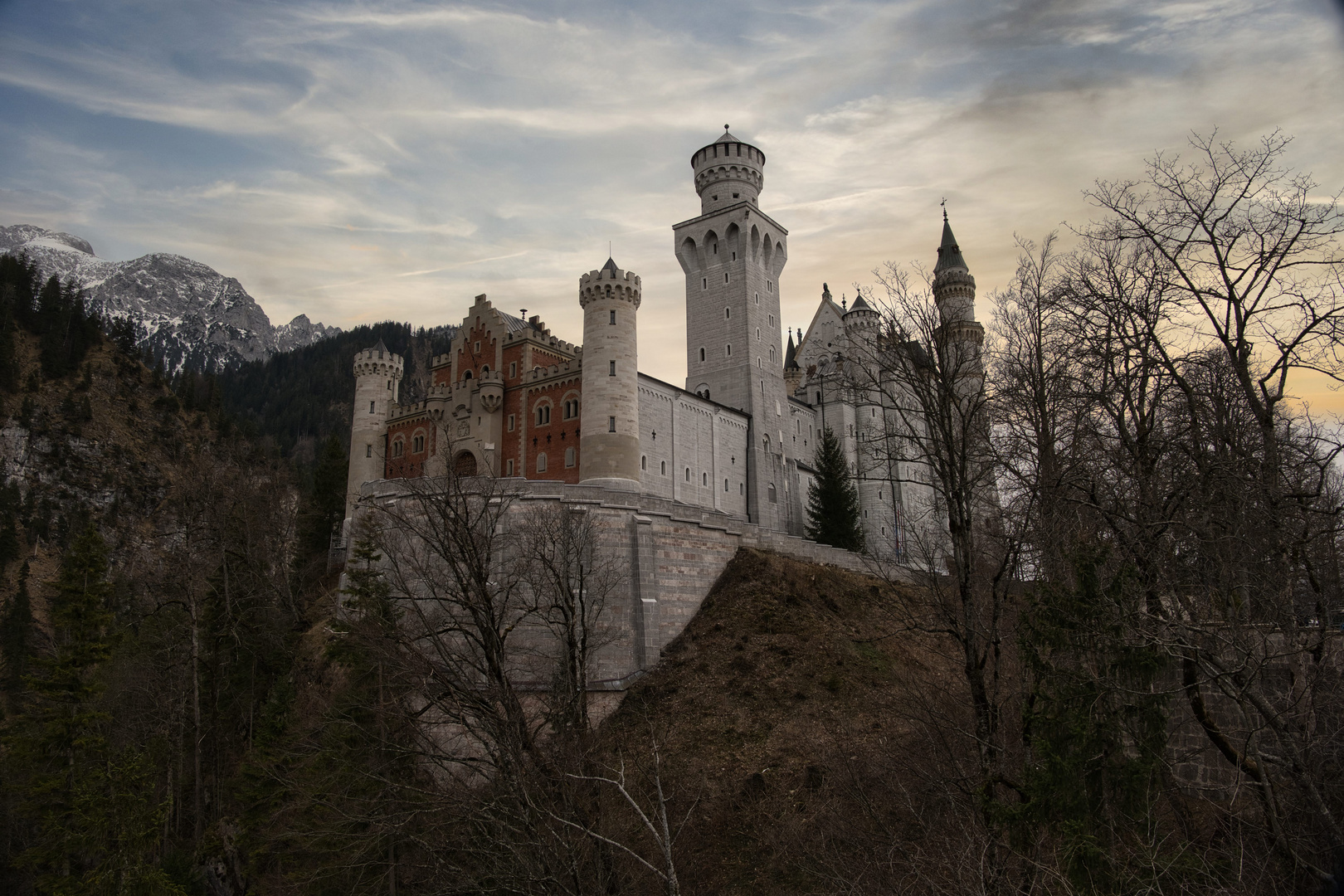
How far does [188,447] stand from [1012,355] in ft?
363

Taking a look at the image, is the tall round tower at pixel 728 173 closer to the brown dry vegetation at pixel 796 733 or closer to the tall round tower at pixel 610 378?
the tall round tower at pixel 610 378

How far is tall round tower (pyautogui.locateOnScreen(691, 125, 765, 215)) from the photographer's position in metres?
59.1

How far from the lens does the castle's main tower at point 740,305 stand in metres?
56.7

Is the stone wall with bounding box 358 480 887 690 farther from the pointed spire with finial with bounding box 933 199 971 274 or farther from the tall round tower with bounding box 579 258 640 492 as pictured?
the pointed spire with finial with bounding box 933 199 971 274

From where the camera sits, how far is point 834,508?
52.8 meters

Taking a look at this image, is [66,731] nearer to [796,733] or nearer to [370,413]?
[796,733]

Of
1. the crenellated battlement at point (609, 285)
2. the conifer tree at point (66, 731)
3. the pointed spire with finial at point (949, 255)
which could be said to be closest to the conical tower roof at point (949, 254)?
the pointed spire with finial at point (949, 255)

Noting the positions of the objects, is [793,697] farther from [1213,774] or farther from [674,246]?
[674,246]

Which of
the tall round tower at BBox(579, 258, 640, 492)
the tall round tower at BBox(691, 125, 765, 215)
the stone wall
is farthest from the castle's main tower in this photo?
the stone wall

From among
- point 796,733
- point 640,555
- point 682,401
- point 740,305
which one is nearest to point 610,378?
point 682,401

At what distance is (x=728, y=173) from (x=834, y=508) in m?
24.3

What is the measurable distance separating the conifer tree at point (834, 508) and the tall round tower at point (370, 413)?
89.6ft

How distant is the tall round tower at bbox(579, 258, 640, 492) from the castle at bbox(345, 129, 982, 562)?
0.06 metres

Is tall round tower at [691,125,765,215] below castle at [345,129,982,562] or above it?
above
